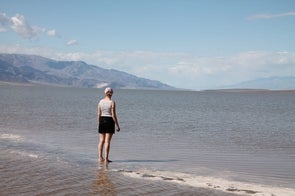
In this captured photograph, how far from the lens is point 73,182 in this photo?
955cm

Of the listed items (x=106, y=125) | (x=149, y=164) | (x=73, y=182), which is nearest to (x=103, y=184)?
(x=73, y=182)

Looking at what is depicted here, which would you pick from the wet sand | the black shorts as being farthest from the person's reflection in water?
the black shorts

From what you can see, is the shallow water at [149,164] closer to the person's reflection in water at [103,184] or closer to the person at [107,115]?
the person's reflection in water at [103,184]

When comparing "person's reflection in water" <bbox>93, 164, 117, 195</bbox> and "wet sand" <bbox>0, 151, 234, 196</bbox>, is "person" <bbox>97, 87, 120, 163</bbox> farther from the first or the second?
"person's reflection in water" <bbox>93, 164, 117, 195</bbox>

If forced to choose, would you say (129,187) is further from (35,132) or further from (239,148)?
(35,132)

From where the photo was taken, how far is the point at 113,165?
39.6 ft

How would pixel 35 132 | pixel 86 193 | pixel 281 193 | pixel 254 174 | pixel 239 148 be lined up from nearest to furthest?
pixel 86 193 < pixel 281 193 < pixel 254 174 < pixel 239 148 < pixel 35 132

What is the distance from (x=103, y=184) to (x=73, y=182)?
65 cm

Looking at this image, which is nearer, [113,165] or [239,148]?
[113,165]

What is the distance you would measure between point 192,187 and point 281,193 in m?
1.83

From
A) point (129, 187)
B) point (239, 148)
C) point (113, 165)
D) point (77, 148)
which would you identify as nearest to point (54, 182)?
point (129, 187)

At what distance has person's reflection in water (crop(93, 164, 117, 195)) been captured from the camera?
8.77 meters

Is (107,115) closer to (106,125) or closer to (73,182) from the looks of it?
(106,125)

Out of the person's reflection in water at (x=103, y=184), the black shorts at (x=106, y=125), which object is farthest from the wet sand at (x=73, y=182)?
the black shorts at (x=106, y=125)
